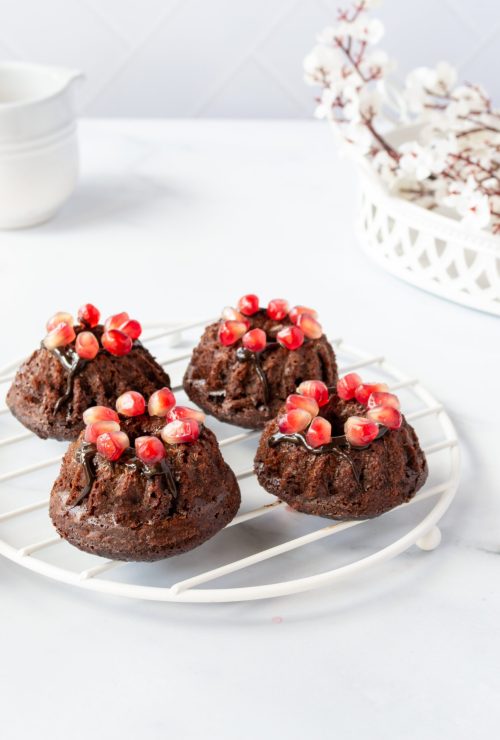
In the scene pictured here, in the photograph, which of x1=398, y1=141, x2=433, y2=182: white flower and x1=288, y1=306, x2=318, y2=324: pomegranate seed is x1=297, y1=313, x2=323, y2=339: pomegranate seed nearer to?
x1=288, y1=306, x2=318, y2=324: pomegranate seed

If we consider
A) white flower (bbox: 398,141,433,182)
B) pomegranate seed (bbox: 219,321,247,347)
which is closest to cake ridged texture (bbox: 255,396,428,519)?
pomegranate seed (bbox: 219,321,247,347)

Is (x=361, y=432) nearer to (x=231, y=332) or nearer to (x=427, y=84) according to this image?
(x=231, y=332)

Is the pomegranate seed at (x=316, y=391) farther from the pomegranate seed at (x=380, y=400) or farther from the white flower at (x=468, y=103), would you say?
the white flower at (x=468, y=103)

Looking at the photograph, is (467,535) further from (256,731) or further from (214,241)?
(214,241)

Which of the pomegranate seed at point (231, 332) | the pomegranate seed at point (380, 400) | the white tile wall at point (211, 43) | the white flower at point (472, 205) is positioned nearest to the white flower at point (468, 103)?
the white flower at point (472, 205)

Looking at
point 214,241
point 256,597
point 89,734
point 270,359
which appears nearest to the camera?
point 89,734

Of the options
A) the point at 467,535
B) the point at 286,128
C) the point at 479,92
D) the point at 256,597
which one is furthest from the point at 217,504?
the point at 286,128
